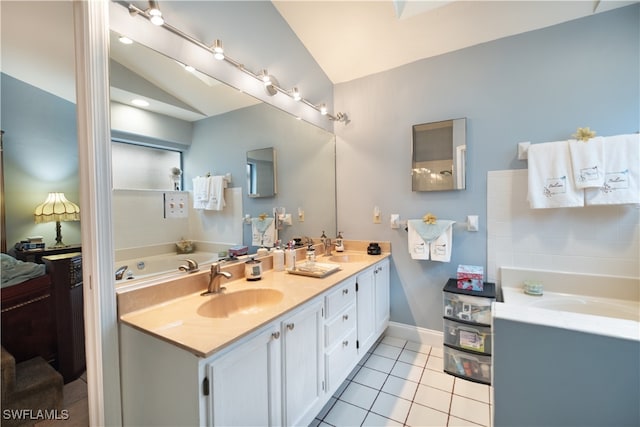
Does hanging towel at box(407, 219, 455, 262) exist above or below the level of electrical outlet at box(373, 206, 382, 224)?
below

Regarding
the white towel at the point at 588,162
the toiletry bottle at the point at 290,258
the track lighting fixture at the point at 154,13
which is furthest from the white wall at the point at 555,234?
the track lighting fixture at the point at 154,13

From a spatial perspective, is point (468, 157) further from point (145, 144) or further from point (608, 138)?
point (145, 144)

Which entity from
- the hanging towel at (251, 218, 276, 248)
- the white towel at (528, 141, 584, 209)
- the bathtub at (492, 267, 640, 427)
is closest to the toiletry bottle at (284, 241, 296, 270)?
the hanging towel at (251, 218, 276, 248)

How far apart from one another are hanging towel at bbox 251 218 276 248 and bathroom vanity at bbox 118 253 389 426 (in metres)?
0.39

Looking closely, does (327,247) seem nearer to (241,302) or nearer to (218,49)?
(241,302)

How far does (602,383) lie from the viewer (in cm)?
86

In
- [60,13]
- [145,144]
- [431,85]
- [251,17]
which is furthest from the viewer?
[431,85]

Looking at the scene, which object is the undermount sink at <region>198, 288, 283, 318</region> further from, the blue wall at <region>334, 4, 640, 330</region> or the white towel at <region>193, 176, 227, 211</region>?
the blue wall at <region>334, 4, 640, 330</region>

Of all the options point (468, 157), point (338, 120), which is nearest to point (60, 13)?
point (338, 120)

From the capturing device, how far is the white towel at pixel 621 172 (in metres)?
1.72

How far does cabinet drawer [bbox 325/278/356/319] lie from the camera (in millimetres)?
1722

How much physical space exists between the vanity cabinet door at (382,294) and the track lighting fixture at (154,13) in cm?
219

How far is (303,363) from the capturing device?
1472 mm

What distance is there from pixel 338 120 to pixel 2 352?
3.09 meters
